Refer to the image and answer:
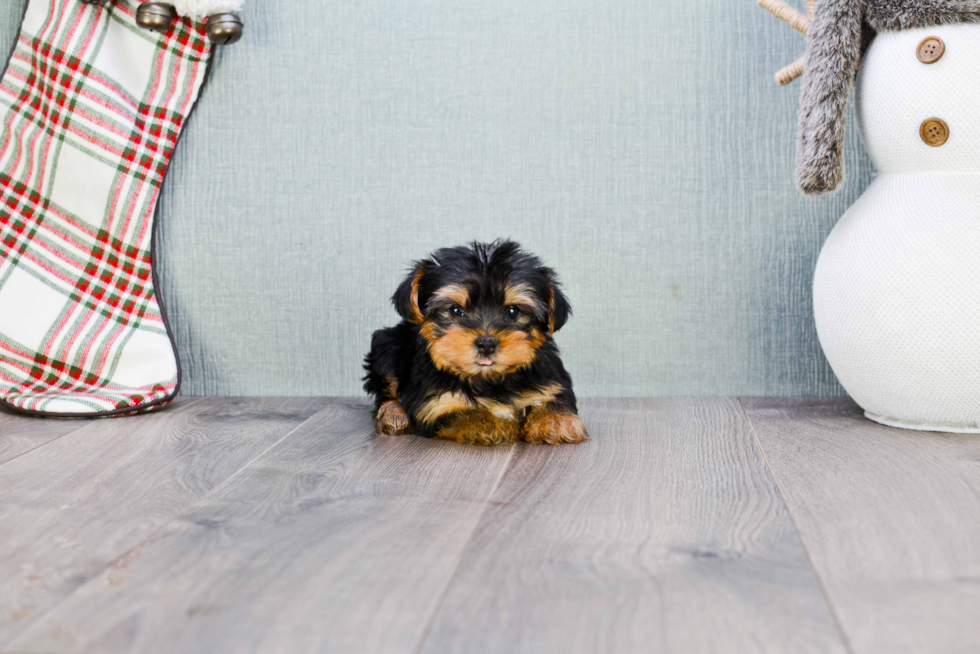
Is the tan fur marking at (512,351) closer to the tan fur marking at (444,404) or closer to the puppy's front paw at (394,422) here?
the tan fur marking at (444,404)

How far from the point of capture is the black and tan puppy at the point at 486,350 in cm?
171

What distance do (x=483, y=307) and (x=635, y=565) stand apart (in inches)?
31.4

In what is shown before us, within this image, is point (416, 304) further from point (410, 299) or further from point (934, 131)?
point (934, 131)

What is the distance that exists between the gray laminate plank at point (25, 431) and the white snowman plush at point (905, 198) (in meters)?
1.78

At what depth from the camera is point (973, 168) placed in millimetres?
1773

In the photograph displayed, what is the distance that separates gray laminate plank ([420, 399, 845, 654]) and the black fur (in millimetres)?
197

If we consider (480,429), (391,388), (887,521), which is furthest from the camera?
(391,388)

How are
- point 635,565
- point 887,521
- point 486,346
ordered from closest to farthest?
point 635,565 → point 887,521 → point 486,346

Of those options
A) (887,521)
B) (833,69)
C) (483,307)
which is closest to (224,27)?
(483,307)

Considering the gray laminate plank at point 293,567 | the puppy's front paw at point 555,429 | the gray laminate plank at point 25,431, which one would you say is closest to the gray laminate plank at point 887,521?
the puppy's front paw at point 555,429

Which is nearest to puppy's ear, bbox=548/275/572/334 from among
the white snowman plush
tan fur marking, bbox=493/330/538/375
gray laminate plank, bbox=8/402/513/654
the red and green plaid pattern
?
tan fur marking, bbox=493/330/538/375

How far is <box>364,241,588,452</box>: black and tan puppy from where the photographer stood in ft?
5.62

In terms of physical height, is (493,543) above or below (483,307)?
below

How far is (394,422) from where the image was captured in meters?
1.90
